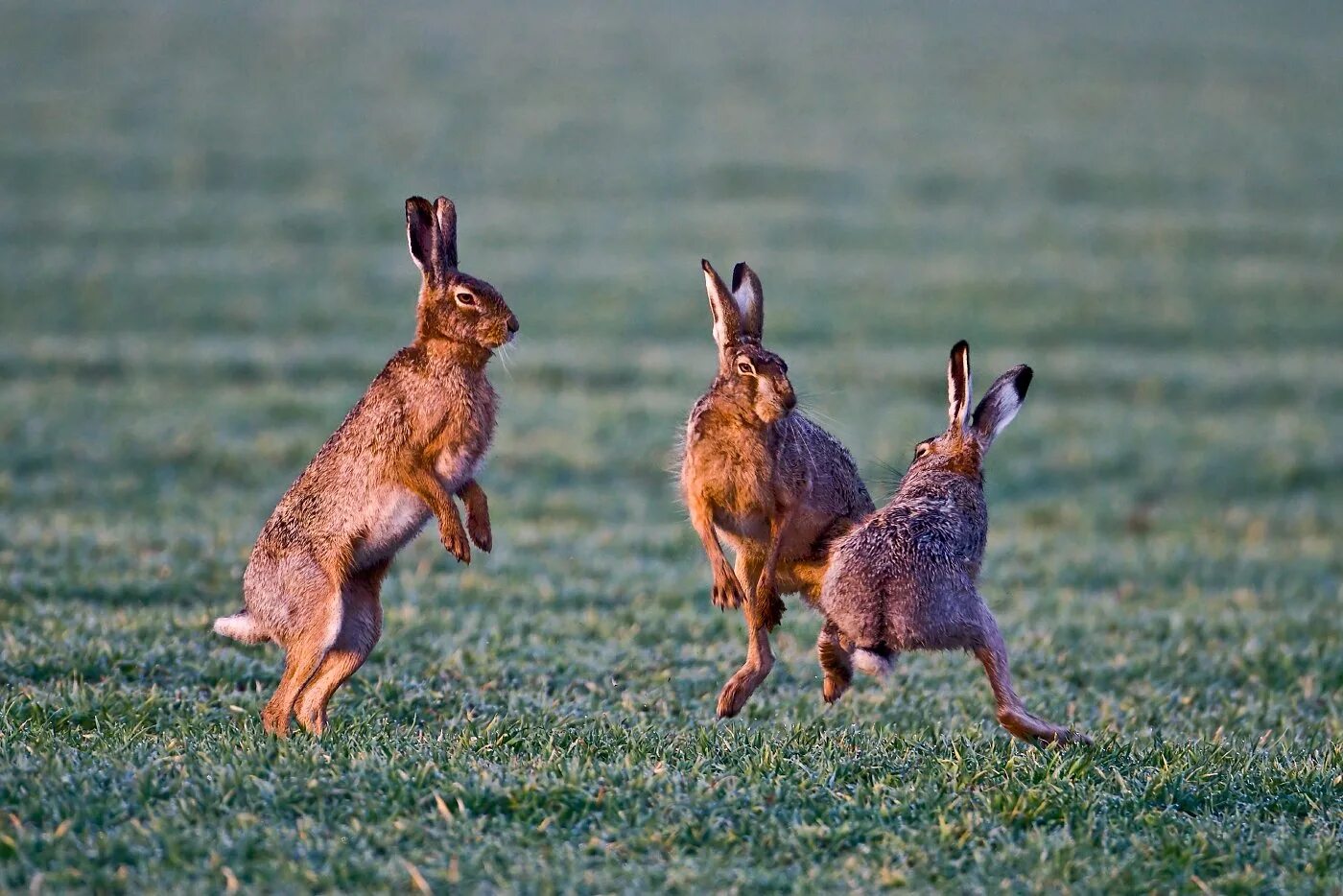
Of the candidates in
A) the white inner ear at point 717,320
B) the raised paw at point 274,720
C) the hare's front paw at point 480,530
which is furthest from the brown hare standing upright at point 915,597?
the raised paw at point 274,720

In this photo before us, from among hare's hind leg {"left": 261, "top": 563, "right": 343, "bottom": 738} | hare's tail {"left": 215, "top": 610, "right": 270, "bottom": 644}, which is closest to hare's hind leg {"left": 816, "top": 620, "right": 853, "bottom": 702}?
hare's hind leg {"left": 261, "top": 563, "right": 343, "bottom": 738}

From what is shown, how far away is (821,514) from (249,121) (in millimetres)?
29866

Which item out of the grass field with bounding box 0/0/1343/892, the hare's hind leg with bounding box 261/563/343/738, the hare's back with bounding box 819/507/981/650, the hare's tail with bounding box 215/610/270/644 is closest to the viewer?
the grass field with bounding box 0/0/1343/892

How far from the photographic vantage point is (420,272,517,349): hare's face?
7.07m

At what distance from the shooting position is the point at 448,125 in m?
34.9

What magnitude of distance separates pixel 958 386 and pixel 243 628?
328cm

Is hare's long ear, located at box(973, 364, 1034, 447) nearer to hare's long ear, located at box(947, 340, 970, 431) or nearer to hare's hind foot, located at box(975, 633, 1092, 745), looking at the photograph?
hare's long ear, located at box(947, 340, 970, 431)

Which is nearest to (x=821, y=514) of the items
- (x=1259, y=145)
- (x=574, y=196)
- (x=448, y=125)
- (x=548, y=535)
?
(x=548, y=535)

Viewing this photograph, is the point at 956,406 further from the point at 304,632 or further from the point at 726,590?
the point at 304,632

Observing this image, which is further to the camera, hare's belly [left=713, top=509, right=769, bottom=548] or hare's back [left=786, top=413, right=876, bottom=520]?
hare's back [left=786, top=413, right=876, bottom=520]

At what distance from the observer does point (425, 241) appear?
721 centimetres

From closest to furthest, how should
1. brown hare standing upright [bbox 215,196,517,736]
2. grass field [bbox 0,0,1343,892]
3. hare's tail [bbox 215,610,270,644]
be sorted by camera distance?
grass field [bbox 0,0,1343,892] → brown hare standing upright [bbox 215,196,517,736] → hare's tail [bbox 215,610,270,644]

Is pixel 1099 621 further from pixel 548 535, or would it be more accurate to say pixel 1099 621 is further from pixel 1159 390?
pixel 1159 390

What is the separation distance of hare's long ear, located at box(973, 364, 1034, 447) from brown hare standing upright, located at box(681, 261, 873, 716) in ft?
2.56
